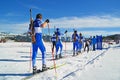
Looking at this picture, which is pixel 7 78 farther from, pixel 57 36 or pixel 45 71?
pixel 57 36

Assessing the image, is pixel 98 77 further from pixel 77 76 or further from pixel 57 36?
pixel 57 36

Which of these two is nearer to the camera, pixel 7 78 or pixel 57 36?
pixel 7 78

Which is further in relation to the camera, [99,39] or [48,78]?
[99,39]

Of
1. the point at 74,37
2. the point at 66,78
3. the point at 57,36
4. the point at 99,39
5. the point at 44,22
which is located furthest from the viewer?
the point at 99,39

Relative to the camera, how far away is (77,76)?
356 inches

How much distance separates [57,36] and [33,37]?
27.4 ft

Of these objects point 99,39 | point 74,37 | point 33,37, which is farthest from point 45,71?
point 99,39

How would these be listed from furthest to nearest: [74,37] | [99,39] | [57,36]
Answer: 1. [99,39]
2. [74,37]
3. [57,36]

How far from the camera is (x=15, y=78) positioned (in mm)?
9062

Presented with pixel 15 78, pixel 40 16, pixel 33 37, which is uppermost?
pixel 40 16

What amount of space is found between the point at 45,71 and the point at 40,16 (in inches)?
77.3

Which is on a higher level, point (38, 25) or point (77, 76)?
point (38, 25)

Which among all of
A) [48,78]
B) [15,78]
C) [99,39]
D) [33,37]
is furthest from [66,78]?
[99,39]

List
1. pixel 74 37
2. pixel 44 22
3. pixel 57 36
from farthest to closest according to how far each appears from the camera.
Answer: pixel 74 37 < pixel 57 36 < pixel 44 22
